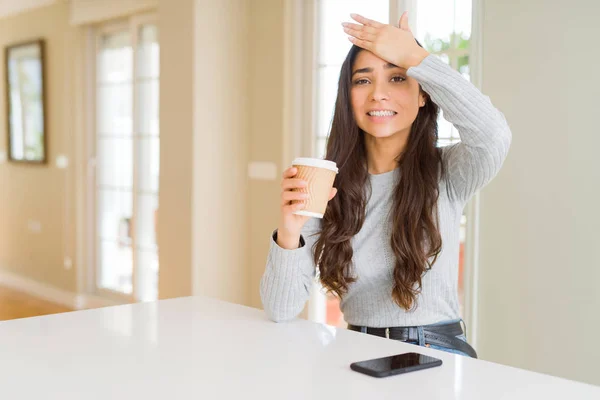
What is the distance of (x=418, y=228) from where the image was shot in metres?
1.58

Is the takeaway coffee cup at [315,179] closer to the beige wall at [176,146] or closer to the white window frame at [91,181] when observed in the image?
the beige wall at [176,146]

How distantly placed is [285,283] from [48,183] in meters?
4.60

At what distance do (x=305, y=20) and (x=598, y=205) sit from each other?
71.9 inches

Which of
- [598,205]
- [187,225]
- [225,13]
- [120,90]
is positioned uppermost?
[225,13]

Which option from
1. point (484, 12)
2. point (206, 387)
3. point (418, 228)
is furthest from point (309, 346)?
point (484, 12)

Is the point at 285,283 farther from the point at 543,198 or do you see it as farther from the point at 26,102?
the point at 26,102

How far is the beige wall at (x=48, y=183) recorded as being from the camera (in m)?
5.25

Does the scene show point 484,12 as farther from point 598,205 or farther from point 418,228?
point 418,228

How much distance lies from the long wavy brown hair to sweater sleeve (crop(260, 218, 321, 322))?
9 centimetres

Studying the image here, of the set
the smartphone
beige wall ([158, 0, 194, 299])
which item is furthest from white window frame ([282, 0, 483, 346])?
the smartphone

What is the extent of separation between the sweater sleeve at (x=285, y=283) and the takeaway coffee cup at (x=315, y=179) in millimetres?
189

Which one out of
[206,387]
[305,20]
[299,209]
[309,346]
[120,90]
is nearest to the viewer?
[206,387]

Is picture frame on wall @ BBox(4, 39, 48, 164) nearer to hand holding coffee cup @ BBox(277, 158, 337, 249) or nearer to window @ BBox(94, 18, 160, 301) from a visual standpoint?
window @ BBox(94, 18, 160, 301)

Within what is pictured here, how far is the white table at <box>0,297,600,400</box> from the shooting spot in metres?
0.89
